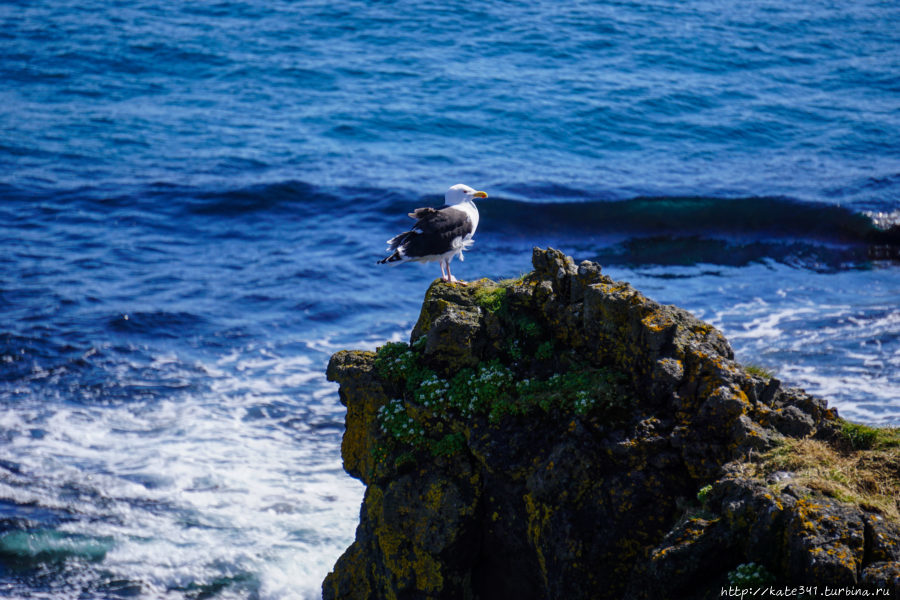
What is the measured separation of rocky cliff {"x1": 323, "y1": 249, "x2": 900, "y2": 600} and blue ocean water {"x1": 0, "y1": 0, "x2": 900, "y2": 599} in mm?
3304

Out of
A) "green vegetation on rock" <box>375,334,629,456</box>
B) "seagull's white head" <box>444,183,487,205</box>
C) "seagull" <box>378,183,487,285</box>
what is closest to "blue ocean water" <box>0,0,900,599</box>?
"green vegetation on rock" <box>375,334,629,456</box>

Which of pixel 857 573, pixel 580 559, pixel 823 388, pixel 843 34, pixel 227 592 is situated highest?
pixel 843 34

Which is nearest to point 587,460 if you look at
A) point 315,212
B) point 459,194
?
point 459,194

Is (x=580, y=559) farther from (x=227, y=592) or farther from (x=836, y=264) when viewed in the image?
(x=836, y=264)

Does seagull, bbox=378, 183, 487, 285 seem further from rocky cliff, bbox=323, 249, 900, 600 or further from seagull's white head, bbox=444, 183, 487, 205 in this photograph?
rocky cliff, bbox=323, 249, 900, 600

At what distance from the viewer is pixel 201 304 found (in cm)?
1694

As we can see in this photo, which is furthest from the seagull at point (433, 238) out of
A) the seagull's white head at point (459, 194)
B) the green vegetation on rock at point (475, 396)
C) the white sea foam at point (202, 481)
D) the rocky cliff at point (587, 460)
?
the white sea foam at point (202, 481)

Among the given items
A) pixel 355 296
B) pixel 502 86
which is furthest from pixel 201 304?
pixel 502 86

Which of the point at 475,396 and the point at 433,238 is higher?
the point at 433,238

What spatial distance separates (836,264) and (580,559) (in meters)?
15.3

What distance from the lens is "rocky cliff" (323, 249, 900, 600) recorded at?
5.27 meters

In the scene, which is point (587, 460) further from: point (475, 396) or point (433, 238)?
point (433, 238)

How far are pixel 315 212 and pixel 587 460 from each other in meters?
16.8

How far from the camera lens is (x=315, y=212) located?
22.0 m
